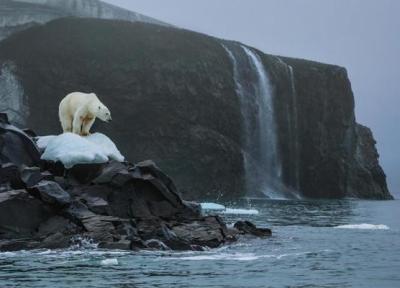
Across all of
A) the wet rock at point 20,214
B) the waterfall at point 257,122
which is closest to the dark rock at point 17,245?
the wet rock at point 20,214

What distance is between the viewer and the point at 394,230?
43156 mm

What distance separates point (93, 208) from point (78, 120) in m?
6.99

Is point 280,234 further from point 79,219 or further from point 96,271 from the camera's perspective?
point 96,271

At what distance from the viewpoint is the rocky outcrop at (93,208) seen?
2827cm

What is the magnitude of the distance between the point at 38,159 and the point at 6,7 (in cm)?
6754

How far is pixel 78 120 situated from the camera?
36594mm

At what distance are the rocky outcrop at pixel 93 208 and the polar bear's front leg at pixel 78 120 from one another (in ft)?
9.75

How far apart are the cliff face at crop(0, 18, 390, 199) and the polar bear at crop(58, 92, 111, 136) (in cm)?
5172

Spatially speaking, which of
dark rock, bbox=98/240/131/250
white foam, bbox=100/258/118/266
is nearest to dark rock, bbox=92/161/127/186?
dark rock, bbox=98/240/131/250

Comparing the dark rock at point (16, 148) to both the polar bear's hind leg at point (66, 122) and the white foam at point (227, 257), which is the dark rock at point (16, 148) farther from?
the white foam at point (227, 257)

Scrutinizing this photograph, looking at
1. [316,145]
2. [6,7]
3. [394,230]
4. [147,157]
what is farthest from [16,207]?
[316,145]

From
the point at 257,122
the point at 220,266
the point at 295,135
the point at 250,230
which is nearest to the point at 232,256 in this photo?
the point at 220,266

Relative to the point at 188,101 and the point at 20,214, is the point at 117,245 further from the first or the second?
the point at 188,101

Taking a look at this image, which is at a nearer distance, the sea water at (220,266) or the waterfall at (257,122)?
the sea water at (220,266)
